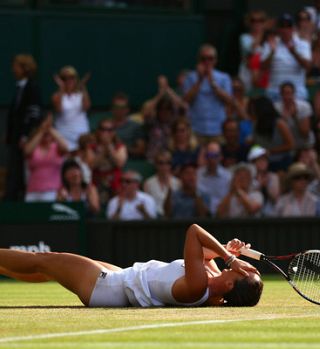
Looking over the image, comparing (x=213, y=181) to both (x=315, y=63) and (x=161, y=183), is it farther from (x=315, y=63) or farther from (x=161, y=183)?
(x=315, y=63)

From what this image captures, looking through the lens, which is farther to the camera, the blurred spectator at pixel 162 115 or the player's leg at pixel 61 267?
the blurred spectator at pixel 162 115

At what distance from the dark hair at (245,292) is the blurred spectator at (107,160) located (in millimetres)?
8144

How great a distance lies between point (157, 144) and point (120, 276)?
8.82 metres

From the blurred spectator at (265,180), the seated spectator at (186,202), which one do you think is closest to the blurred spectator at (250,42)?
the blurred spectator at (265,180)

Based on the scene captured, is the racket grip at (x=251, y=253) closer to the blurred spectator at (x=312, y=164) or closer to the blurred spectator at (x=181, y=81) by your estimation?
the blurred spectator at (x=312, y=164)

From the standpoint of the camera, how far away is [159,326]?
8.75m

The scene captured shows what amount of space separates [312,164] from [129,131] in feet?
9.15

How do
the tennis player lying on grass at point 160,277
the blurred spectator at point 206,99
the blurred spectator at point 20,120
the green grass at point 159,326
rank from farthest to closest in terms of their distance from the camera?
the blurred spectator at point 206,99 < the blurred spectator at point 20,120 < the tennis player lying on grass at point 160,277 < the green grass at point 159,326

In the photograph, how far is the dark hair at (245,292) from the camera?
10.2 meters

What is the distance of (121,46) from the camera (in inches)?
872

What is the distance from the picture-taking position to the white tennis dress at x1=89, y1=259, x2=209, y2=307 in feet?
33.9

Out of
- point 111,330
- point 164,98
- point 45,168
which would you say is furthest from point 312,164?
point 111,330

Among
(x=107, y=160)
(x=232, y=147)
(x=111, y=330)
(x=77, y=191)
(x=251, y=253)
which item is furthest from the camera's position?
(x=232, y=147)

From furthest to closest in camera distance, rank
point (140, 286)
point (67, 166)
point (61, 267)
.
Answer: point (67, 166), point (61, 267), point (140, 286)
